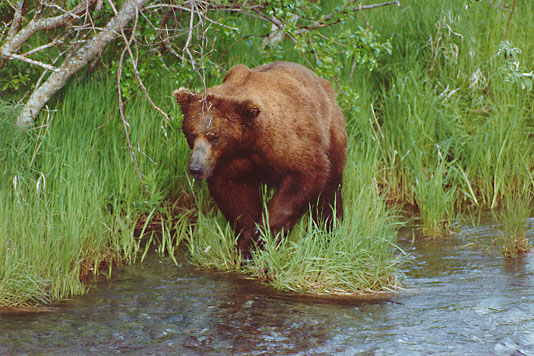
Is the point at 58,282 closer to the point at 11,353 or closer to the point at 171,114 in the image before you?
the point at 11,353

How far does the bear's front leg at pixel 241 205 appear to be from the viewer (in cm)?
523

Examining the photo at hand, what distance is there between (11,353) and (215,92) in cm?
225

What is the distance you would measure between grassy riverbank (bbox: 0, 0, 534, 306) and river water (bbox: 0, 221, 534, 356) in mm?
250

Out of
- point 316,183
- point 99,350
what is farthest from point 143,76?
point 99,350

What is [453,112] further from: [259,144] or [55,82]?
[55,82]

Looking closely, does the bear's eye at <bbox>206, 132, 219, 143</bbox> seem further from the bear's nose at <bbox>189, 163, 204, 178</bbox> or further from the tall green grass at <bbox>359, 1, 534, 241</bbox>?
the tall green grass at <bbox>359, 1, 534, 241</bbox>

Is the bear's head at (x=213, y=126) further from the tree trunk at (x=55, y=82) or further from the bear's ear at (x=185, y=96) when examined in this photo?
the tree trunk at (x=55, y=82)

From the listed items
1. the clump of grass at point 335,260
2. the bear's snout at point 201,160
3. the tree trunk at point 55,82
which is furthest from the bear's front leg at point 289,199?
the tree trunk at point 55,82

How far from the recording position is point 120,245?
574 cm

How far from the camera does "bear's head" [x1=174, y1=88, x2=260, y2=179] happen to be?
4.78 m

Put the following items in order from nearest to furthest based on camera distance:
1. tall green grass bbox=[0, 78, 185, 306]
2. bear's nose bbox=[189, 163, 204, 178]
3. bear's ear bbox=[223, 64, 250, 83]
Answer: tall green grass bbox=[0, 78, 185, 306]
bear's nose bbox=[189, 163, 204, 178]
bear's ear bbox=[223, 64, 250, 83]

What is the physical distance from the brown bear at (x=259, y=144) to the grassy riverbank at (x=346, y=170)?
242 mm

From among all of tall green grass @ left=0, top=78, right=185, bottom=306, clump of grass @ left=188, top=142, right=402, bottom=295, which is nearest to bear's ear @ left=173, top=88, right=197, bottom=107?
tall green grass @ left=0, top=78, right=185, bottom=306

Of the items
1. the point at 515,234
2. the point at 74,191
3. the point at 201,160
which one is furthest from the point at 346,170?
the point at 74,191
